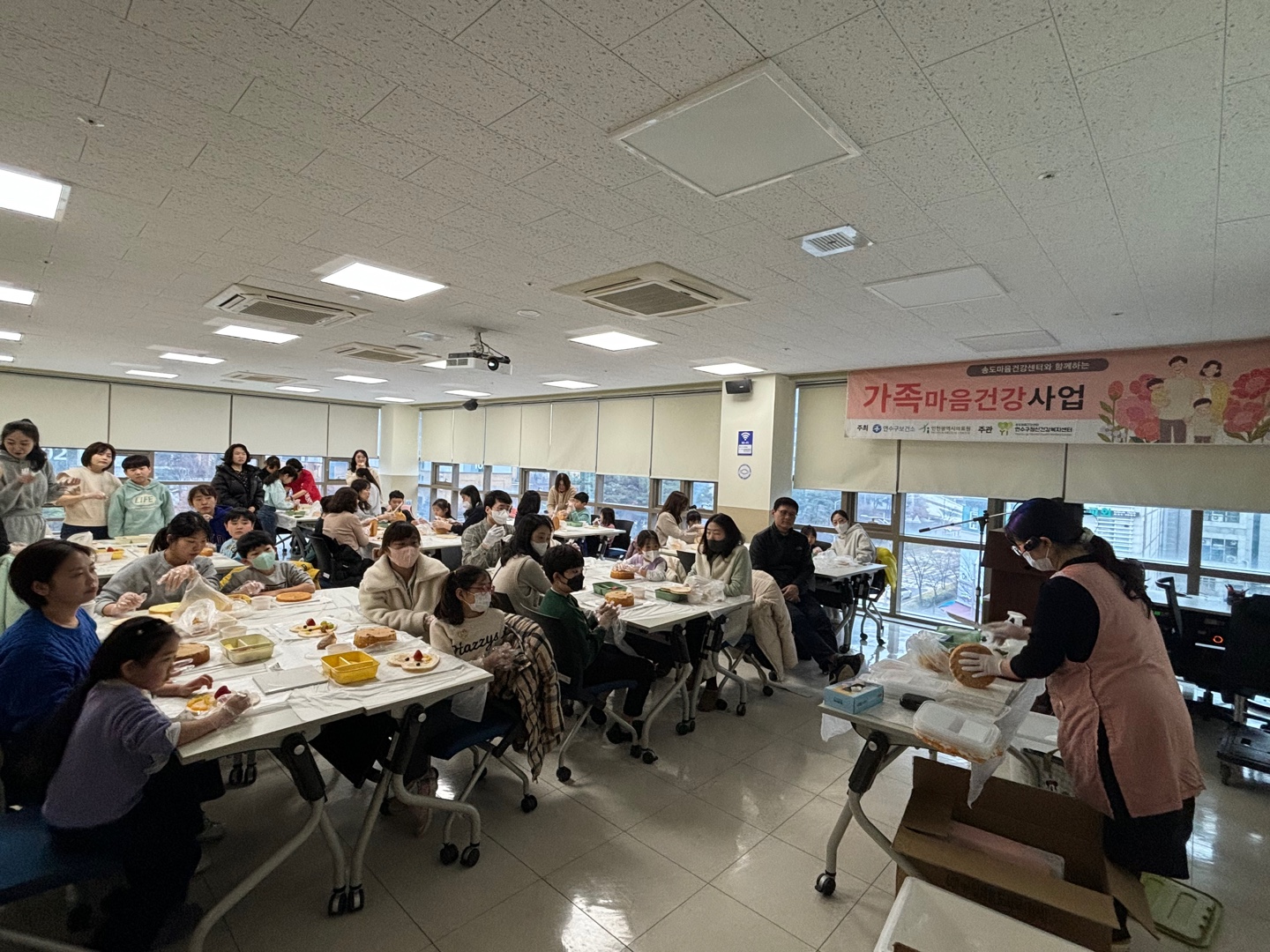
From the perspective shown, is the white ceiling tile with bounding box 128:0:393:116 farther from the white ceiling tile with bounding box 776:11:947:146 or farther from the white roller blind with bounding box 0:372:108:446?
the white roller blind with bounding box 0:372:108:446

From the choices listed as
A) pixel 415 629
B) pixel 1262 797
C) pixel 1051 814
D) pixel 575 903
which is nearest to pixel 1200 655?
pixel 1262 797

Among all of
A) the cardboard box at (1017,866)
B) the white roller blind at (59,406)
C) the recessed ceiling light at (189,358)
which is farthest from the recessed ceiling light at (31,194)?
the white roller blind at (59,406)

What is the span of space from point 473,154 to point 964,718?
2.57 metres

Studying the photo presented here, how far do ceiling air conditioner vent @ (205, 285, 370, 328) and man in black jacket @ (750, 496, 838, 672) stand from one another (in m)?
3.51

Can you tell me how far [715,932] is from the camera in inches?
81.5

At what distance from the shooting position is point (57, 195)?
101 inches

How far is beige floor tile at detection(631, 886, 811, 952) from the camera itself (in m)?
2.01

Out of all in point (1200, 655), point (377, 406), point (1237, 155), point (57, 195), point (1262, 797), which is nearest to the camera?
point (1237, 155)

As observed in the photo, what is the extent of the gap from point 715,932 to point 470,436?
10572mm

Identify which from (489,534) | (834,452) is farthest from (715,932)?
(834,452)

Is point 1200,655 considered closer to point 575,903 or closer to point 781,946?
point 781,946

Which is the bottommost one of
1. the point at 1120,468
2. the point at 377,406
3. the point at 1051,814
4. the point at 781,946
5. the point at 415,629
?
the point at 781,946

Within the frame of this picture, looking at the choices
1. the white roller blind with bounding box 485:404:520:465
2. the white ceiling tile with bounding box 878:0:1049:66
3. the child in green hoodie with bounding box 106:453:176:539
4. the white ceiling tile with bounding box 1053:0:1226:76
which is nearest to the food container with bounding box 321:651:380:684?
the white ceiling tile with bounding box 878:0:1049:66

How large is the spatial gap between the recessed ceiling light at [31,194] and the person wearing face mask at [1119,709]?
13.3ft
